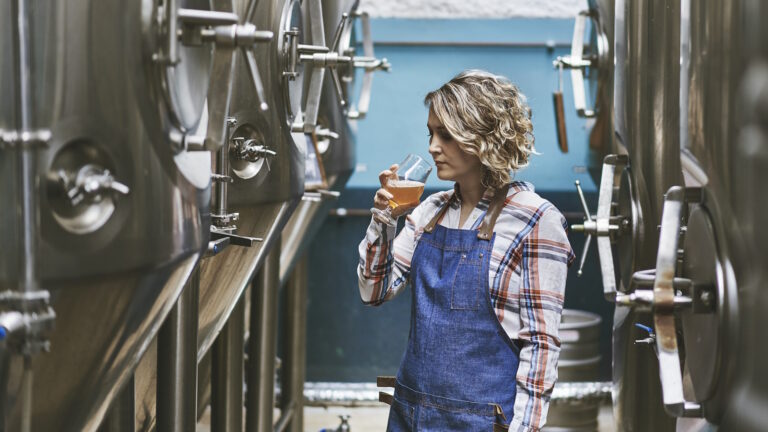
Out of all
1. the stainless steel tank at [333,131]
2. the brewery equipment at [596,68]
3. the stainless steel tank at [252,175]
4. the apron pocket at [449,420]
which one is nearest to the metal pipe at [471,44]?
the stainless steel tank at [333,131]

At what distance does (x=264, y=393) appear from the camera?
3082 millimetres

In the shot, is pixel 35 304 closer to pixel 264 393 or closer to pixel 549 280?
pixel 549 280

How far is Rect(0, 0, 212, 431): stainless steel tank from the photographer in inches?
46.1

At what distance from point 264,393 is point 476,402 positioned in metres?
1.30

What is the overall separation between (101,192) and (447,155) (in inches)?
34.8

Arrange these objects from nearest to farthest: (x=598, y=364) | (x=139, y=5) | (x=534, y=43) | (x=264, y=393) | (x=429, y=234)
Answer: (x=139, y=5), (x=429, y=234), (x=264, y=393), (x=598, y=364), (x=534, y=43)

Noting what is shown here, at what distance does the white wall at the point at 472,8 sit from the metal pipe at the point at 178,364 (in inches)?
129

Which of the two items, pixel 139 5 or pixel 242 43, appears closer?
pixel 139 5

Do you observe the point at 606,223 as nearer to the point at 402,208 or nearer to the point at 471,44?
the point at 402,208

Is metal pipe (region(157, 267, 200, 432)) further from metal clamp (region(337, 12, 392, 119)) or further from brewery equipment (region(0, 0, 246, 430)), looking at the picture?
metal clamp (region(337, 12, 392, 119))

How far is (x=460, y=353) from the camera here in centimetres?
193

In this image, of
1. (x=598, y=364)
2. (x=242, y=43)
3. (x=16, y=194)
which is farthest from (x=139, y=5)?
(x=598, y=364)

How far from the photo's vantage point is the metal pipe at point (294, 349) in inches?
154

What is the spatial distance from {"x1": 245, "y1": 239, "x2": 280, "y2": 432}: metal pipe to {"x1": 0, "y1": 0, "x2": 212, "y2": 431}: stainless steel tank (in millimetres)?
1556
